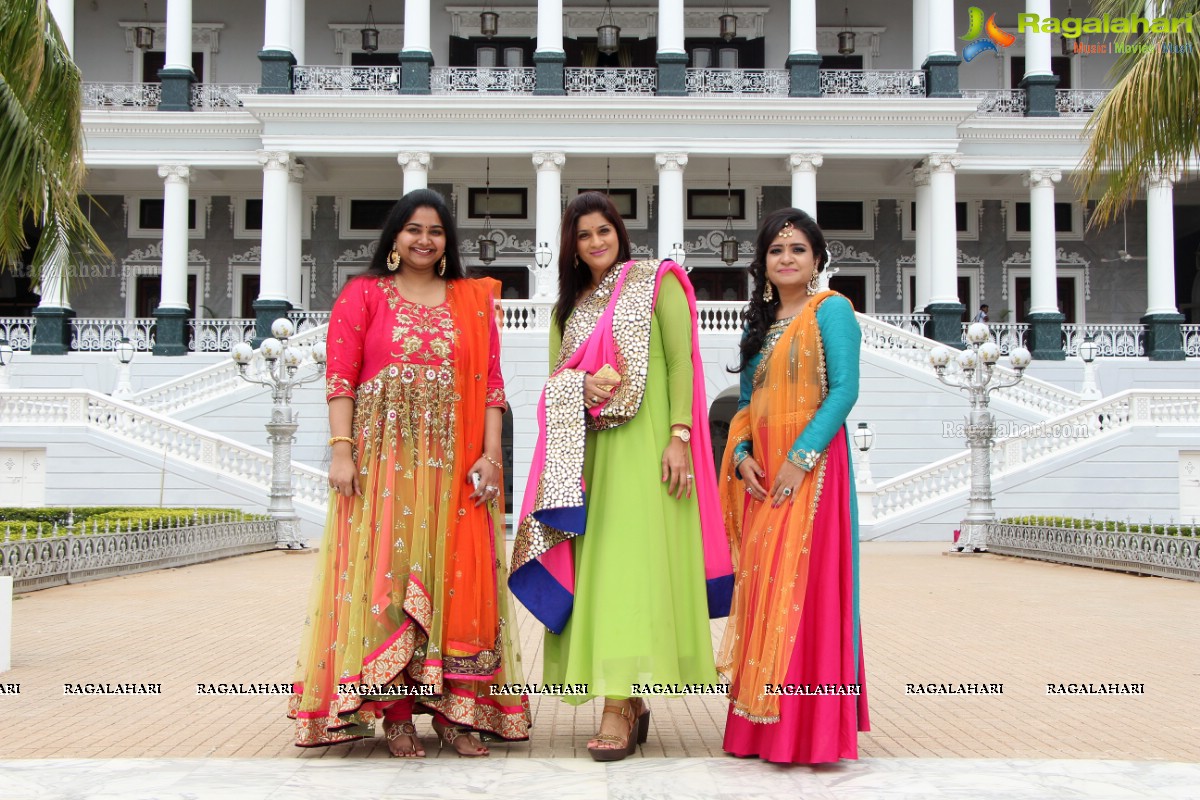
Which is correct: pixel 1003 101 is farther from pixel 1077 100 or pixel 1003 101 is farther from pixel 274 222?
pixel 274 222

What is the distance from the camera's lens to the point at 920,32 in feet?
88.6

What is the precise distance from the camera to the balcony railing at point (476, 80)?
26297mm

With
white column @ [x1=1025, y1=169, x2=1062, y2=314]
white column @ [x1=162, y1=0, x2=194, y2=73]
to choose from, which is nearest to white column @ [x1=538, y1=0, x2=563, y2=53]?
white column @ [x1=162, y1=0, x2=194, y2=73]

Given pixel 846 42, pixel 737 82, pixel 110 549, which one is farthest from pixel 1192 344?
pixel 110 549

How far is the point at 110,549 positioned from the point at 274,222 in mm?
13978

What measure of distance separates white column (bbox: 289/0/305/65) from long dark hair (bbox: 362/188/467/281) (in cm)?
2356

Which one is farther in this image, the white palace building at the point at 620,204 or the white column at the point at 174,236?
the white column at the point at 174,236

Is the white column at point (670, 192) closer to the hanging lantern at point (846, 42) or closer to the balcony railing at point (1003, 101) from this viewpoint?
the hanging lantern at point (846, 42)

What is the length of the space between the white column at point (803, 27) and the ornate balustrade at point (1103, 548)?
1321cm

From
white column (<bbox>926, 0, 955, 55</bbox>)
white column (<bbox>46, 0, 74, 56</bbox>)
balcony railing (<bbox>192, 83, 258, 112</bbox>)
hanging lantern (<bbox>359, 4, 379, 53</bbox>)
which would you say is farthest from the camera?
hanging lantern (<bbox>359, 4, 379, 53</bbox>)

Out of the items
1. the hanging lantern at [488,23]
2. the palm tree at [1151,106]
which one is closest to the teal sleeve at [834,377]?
the palm tree at [1151,106]

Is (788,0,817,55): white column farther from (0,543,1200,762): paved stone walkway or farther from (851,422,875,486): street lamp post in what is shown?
(0,543,1200,762): paved stone walkway

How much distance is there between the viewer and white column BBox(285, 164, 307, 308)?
25953mm

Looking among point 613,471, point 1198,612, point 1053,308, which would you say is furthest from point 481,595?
point 1053,308
